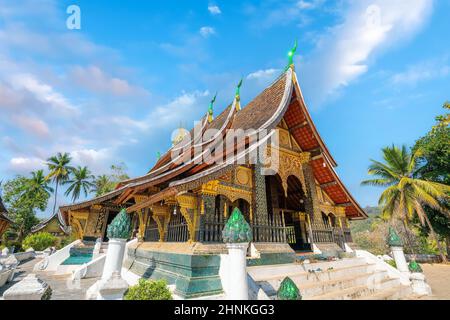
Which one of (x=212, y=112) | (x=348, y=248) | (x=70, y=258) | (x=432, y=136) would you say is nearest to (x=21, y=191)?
(x=70, y=258)

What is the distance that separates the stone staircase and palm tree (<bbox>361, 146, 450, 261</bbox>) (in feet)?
40.8

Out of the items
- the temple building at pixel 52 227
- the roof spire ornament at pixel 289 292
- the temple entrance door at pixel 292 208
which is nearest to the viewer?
the roof spire ornament at pixel 289 292

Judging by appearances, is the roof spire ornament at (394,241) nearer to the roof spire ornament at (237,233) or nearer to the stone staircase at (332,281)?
the stone staircase at (332,281)

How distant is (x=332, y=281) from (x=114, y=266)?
17.6 feet

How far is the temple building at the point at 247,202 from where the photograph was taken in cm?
493

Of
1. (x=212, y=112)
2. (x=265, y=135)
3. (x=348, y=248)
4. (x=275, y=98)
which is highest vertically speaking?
(x=212, y=112)

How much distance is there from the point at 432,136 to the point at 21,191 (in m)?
52.8

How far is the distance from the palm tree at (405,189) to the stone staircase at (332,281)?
40.8 feet

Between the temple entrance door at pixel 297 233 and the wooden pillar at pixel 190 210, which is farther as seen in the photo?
the temple entrance door at pixel 297 233

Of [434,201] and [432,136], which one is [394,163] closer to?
[432,136]

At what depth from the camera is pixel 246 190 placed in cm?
650

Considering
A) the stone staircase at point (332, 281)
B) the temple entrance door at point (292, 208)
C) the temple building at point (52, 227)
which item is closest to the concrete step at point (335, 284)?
the stone staircase at point (332, 281)

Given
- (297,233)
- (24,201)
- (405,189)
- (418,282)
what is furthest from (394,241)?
(24,201)
